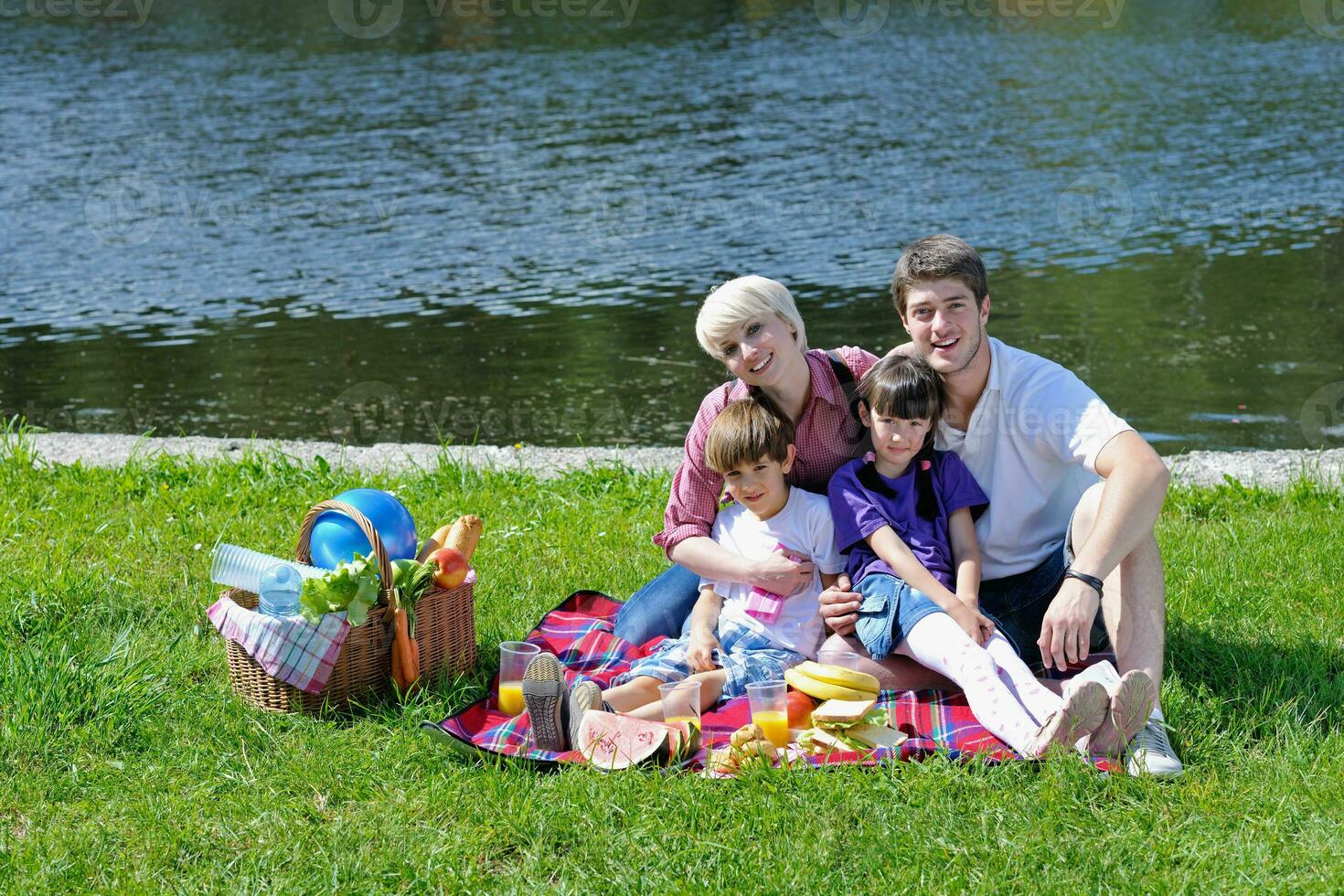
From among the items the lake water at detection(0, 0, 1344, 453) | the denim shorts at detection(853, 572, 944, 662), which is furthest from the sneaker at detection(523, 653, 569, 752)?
the lake water at detection(0, 0, 1344, 453)

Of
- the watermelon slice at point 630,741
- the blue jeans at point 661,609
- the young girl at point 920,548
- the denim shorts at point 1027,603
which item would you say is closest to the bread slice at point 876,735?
the young girl at point 920,548

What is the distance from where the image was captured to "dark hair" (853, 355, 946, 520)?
13.9 feet

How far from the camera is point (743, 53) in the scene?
2847cm

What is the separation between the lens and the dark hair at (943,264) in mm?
4137

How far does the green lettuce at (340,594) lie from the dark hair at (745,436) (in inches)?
46.2

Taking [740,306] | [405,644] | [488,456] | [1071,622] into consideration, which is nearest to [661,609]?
[405,644]

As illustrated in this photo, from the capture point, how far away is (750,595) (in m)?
4.47

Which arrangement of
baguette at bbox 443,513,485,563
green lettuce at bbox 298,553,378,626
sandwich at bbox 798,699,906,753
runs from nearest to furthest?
1. sandwich at bbox 798,699,906,753
2. green lettuce at bbox 298,553,378,626
3. baguette at bbox 443,513,485,563

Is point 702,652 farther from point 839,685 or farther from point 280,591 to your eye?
point 280,591

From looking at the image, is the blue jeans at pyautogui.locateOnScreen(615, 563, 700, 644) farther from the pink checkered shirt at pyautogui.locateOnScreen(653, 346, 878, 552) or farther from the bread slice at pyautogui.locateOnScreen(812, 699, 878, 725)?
the bread slice at pyautogui.locateOnScreen(812, 699, 878, 725)

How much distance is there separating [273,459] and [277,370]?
378 centimetres

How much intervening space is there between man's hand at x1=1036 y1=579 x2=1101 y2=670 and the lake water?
16.3 feet

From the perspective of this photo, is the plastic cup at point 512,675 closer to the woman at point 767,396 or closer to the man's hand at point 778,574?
the woman at point 767,396

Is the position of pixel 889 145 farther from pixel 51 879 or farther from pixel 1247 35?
pixel 51 879
